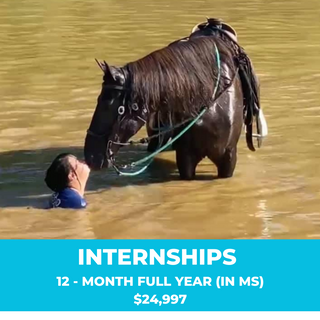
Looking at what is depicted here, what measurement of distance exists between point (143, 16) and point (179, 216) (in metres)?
13.3

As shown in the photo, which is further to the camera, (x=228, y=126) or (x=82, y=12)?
(x=82, y=12)

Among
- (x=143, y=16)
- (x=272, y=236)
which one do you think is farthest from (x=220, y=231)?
(x=143, y=16)

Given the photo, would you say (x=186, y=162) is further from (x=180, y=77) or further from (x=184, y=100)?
(x=180, y=77)

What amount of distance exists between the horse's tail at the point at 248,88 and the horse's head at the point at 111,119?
1.24m

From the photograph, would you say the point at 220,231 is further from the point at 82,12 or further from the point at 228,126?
the point at 82,12

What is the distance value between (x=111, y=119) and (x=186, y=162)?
1.00 metres

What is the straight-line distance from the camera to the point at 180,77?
668 centimetres

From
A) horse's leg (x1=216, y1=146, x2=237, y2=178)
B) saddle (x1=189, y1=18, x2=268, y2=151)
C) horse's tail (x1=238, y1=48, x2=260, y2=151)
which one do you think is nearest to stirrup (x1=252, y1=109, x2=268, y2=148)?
saddle (x1=189, y1=18, x2=268, y2=151)

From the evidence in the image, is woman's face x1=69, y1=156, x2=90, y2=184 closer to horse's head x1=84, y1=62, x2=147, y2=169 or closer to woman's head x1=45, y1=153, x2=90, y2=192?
woman's head x1=45, y1=153, x2=90, y2=192

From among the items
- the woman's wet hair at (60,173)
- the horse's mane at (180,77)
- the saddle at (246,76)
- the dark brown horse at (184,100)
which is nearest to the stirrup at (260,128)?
the saddle at (246,76)

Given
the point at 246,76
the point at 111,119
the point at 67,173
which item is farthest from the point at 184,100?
the point at 67,173

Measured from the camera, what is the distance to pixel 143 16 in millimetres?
19500

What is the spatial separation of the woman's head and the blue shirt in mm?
46

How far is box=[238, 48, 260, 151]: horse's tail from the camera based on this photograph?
741cm
